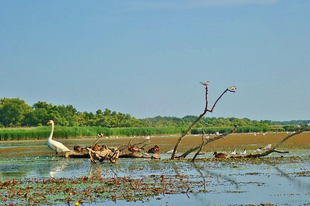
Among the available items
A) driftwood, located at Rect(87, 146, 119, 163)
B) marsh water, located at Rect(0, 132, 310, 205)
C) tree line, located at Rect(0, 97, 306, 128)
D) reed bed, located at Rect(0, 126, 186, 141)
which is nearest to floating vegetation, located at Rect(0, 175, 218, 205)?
marsh water, located at Rect(0, 132, 310, 205)

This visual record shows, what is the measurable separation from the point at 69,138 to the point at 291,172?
35.5 m

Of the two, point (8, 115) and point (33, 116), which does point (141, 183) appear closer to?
point (33, 116)

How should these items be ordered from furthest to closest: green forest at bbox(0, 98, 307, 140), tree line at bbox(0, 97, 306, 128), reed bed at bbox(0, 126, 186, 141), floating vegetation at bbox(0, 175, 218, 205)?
tree line at bbox(0, 97, 306, 128)
green forest at bbox(0, 98, 307, 140)
reed bed at bbox(0, 126, 186, 141)
floating vegetation at bbox(0, 175, 218, 205)

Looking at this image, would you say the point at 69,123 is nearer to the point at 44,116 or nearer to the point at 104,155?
the point at 44,116

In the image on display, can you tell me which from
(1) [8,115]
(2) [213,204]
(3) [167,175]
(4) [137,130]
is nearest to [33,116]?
(1) [8,115]

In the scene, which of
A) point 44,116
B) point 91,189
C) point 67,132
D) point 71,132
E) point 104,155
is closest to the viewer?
point 91,189

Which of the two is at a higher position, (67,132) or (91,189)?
(67,132)

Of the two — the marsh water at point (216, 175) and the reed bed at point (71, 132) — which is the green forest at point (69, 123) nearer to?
the reed bed at point (71, 132)

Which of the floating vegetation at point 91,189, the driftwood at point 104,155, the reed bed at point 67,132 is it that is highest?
the reed bed at point 67,132

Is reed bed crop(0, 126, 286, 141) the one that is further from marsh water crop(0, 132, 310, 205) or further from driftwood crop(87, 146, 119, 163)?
driftwood crop(87, 146, 119, 163)

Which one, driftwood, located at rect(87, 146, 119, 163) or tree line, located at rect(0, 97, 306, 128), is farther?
tree line, located at rect(0, 97, 306, 128)

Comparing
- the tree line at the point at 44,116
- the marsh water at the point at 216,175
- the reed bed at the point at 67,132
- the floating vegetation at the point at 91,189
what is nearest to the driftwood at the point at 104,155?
the marsh water at the point at 216,175

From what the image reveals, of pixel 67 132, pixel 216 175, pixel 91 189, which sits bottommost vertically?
pixel 91 189

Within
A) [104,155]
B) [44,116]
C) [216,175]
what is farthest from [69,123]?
[216,175]
